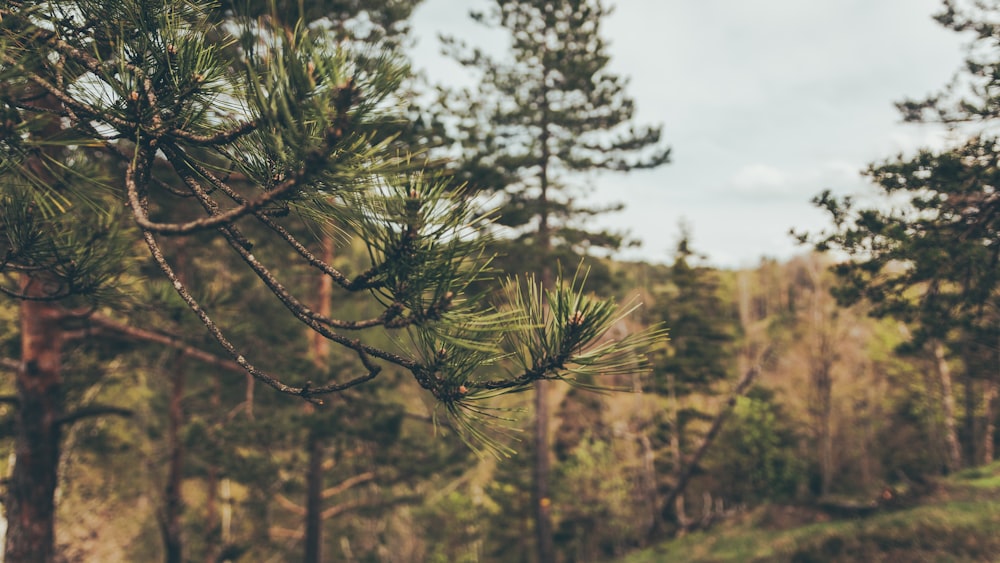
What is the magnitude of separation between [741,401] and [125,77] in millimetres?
20715

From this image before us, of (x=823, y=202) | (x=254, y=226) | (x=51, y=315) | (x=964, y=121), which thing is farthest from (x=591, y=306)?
(x=254, y=226)

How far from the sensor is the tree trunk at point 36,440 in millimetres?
3857

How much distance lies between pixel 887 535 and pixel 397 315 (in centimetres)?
935

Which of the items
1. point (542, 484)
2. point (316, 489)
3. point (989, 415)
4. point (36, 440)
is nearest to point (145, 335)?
point (36, 440)

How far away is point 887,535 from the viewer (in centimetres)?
746

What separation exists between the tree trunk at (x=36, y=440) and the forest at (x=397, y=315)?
2cm

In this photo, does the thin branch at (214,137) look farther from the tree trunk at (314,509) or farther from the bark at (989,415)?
the bark at (989,415)

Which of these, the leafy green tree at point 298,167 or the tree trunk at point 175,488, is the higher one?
the leafy green tree at point 298,167

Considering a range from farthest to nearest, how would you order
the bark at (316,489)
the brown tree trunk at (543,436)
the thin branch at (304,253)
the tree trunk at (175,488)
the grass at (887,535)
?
the brown tree trunk at (543,436)
the bark at (316,489)
the tree trunk at (175,488)
the grass at (887,535)
the thin branch at (304,253)

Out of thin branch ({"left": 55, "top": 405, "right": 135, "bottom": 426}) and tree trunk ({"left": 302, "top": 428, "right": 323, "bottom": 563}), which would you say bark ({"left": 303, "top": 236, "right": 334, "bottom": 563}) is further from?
thin branch ({"left": 55, "top": 405, "right": 135, "bottom": 426})

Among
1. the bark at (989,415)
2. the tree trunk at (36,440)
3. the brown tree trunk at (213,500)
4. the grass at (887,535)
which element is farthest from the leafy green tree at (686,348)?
the tree trunk at (36,440)

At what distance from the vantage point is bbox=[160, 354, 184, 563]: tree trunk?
7836 mm

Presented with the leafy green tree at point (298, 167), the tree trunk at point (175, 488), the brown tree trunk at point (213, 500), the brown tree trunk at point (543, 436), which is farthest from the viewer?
the brown tree trunk at point (543, 436)

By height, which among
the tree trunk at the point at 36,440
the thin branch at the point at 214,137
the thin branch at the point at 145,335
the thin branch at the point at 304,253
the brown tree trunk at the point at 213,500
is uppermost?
the thin branch at the point at 214,137
